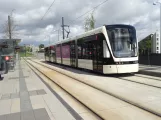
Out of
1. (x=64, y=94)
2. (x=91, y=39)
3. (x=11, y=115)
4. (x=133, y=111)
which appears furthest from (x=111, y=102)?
(x=91, y=39)

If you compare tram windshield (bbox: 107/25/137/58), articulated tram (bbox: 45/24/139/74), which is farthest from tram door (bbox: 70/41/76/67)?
tram windshield (bbox: 107/25/137/58)

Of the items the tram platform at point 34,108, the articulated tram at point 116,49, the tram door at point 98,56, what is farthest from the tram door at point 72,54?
the tram platform at point 34,108

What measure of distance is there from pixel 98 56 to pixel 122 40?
183cm

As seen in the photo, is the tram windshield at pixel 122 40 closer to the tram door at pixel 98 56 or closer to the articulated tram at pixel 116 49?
the articulated tram at pixel 116 49

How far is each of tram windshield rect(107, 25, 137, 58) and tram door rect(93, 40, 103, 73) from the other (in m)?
0.88

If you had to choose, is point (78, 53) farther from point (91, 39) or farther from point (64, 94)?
point (64, 94)

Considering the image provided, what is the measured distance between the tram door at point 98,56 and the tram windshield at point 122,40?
2.89ft

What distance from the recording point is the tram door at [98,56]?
1450 cm

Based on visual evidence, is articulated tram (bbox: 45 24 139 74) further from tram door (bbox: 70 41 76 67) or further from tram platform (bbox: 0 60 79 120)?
tram door (bbox: 70 41 76 67)

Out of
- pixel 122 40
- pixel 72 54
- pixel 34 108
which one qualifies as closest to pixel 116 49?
pixel 122 40

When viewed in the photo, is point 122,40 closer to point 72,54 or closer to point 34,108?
point 34,108

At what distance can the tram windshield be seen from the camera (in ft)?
45.4

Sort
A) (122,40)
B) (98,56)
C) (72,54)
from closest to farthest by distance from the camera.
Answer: (122,40), (98,56), (72,54)

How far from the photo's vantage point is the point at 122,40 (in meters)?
14.0
